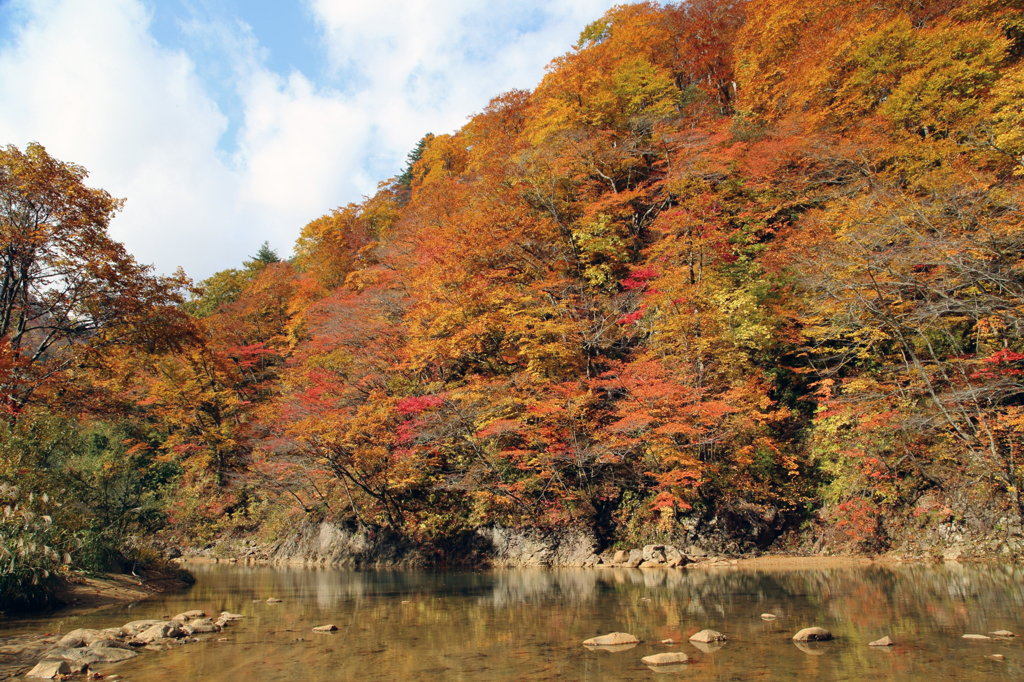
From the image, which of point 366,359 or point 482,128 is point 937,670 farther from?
point 482,128

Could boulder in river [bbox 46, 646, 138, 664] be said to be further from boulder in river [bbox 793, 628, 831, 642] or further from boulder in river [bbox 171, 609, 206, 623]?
boulder in river [bbox 793, 628, 831, 642]

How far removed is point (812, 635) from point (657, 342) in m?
12.5

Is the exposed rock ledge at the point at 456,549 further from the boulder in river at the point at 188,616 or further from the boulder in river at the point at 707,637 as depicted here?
the boulder in river at the point at 707,637

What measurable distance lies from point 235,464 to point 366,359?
1001 cm

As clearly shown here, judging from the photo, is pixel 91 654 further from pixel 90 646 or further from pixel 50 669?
pixel 50 669

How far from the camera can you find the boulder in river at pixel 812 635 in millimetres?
7160

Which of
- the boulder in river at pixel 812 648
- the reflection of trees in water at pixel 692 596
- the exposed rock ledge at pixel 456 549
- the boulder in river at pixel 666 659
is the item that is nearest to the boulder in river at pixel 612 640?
the boulder in river at pixel 666 659

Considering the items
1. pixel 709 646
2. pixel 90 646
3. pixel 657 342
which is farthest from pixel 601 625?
pixel 657 342

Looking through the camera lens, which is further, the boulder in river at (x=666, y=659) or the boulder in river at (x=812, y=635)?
the boulder in river at (x=812, y=635)

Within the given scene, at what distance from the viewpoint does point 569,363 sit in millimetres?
20188

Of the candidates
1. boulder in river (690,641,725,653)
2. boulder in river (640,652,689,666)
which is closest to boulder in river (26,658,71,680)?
boulder in river (640,652,689,666)

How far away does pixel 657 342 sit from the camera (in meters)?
19.2

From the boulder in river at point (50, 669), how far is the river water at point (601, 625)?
44cm

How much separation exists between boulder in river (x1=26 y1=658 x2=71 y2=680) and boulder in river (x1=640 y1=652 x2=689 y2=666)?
20.5 feet
